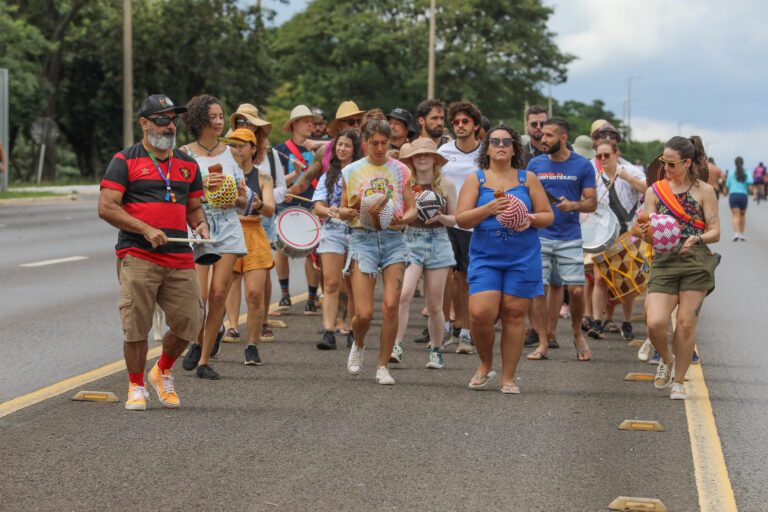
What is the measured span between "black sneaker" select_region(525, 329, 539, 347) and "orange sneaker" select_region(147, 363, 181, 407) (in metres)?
4.01

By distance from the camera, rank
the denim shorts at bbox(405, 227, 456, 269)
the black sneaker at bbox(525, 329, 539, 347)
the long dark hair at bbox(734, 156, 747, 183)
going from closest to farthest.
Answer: the denim shorts at bbox(405, 227, 456, 269)
the black sneaker at bbox(525, 329, 539, 347)
the long dark hair at bbox(734, 156, 747, 183)

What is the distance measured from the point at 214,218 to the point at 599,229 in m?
3.87

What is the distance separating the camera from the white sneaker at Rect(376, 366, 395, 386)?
30.3 ft

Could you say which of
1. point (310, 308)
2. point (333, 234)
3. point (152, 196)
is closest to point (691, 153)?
point (333, 234)

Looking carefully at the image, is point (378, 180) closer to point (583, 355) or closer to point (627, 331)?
point (583, 355)

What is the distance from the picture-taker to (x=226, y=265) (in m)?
9.45

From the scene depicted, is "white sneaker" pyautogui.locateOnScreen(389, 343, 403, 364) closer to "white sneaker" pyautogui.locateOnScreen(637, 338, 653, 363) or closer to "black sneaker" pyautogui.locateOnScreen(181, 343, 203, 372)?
"black sneaker" pyautogui.locateOnScreen(181, 343, 203, 372)

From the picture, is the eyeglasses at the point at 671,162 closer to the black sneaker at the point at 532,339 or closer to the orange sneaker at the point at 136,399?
the black sneaker at the point at 532,339

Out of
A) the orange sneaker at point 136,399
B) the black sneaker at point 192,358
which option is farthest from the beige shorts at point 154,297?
the black sneaker at point 192,358

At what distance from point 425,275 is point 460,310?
122 centimetres

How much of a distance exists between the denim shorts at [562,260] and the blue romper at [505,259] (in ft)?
6.58

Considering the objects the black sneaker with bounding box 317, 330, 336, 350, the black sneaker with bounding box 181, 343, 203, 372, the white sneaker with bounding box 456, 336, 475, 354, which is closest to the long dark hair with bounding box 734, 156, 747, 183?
the white sneaker with bounding box 456, 336, 475, 354

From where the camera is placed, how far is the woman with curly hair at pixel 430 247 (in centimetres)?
1016

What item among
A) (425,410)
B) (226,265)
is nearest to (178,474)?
(425,410)
